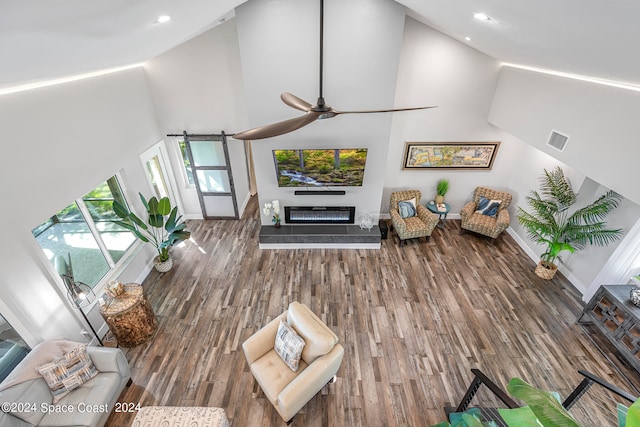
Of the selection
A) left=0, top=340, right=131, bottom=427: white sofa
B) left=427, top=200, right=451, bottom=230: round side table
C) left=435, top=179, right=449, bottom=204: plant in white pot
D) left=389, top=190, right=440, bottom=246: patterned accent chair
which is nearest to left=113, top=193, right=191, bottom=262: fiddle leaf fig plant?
left=0, top=340, right=131, bottom=427: white sofa

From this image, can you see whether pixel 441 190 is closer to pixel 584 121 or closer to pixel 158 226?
pixel 584 121

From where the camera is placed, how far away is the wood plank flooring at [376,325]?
3418 mm

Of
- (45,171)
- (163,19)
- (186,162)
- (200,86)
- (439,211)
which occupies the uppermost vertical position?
(163,19)

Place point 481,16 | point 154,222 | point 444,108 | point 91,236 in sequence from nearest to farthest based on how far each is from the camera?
point 481,16 → point 91,236 → point 154,222 → point 444,108

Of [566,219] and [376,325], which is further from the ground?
[566,219]

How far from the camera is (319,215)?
5.95 m

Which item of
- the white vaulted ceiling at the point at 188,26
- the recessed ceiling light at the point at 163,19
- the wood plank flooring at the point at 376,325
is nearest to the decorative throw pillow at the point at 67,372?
the wood plank flooring at the point at 376,325

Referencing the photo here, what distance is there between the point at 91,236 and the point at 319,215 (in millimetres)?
3976

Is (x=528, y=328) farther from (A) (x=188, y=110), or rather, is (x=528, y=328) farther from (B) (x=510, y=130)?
(A) (x=188, y=110)

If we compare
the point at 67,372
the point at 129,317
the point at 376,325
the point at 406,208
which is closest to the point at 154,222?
the point at 129,317

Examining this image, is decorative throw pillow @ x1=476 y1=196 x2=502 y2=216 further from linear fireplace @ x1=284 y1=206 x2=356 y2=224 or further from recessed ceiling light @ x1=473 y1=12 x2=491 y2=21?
recessed ceiling light @ x1=473 y1=12 x2=491 y2=21

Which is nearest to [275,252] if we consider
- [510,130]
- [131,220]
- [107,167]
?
[131,220]

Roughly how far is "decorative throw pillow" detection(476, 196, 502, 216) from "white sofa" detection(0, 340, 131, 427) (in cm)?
673

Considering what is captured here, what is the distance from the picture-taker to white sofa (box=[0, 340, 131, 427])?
105 inches
